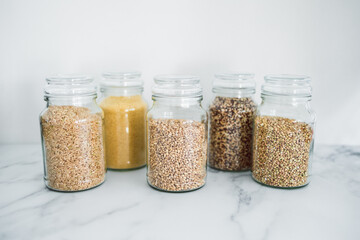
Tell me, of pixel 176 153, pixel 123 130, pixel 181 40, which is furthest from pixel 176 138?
pixel 181 40

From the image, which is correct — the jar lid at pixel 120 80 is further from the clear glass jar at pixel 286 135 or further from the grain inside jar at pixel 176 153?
the clear glass jar at pixel 286 135

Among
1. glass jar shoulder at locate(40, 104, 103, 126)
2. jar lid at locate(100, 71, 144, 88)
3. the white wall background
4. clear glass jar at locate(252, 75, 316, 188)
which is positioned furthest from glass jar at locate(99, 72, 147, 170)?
clear glass jar at locate(252, 75, 316, 188)

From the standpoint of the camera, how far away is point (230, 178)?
3.54ft

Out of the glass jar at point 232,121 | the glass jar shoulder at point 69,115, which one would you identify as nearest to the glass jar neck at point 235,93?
the glass jar at point 232,121

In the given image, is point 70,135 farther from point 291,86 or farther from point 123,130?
point 291,86

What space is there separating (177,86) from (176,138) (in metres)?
0.16

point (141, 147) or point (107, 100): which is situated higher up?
point (107, 100)

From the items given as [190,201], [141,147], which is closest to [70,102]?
[141,147]

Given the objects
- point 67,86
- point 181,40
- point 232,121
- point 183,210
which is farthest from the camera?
point 181,40

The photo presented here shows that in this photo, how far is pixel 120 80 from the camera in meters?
1.13

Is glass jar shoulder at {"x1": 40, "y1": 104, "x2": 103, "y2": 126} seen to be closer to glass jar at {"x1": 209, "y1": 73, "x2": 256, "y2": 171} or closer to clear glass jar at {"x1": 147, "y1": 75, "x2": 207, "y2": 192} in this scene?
clear glass jar at {"x1": 147, "y1": 75, "x2": 207, "y2": 192}
